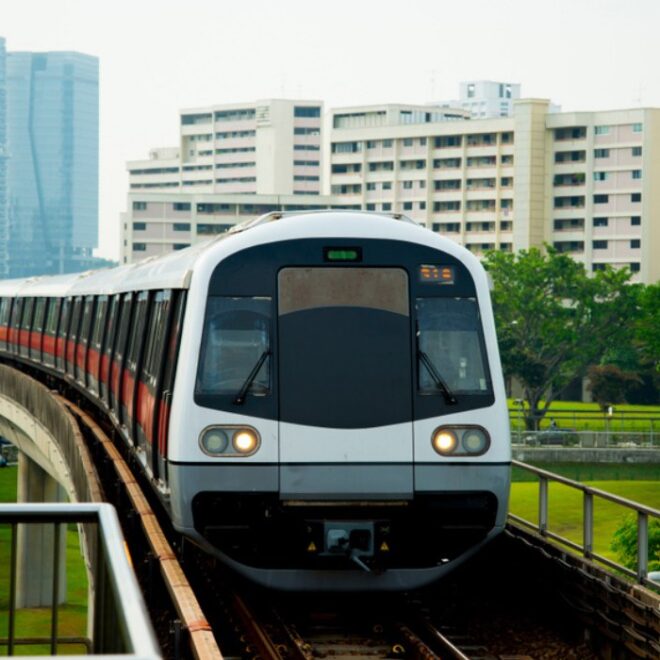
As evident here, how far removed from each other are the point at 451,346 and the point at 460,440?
0.67 metres

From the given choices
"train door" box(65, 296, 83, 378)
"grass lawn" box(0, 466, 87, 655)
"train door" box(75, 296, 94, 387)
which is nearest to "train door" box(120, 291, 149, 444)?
"grass lawn" box(0, 466, 87, 655)

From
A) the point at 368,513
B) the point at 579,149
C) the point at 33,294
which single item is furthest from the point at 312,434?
the point at 579,149

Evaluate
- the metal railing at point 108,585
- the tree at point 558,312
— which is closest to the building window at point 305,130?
the tree at point 558,312

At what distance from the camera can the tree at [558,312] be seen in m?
84.2

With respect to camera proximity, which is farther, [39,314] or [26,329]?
[26,329]

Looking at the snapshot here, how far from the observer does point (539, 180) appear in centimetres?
11944

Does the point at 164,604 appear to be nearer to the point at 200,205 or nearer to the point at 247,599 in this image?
the point at 247,599

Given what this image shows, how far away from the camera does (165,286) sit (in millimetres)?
12898

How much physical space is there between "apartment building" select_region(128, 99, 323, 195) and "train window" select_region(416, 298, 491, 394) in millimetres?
145208

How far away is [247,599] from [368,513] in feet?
5.49

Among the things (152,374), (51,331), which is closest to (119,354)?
(152,374)

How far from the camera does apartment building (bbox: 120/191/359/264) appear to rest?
143 m

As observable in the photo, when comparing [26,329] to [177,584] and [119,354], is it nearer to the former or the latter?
[119,354]

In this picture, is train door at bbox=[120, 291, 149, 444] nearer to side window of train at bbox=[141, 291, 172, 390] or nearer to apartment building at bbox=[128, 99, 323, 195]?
side window of train at bbox=[141, 291, 172, 390]
